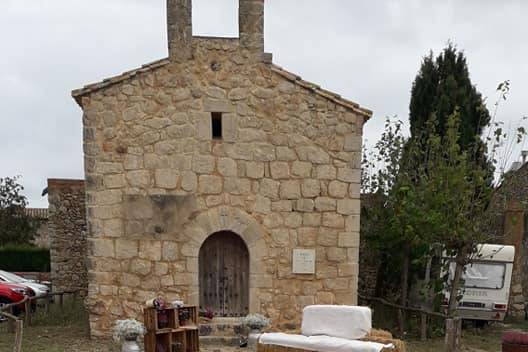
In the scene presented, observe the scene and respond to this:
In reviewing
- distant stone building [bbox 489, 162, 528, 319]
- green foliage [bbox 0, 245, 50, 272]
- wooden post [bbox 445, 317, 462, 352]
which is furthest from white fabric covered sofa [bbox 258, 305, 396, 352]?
green foliage [bbox 0, 245, 50, 272]

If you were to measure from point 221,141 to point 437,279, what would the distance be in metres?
6.19

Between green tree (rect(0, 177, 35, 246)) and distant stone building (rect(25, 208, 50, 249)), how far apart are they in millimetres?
501

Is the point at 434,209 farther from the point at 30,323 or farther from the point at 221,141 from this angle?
the point at 30,323

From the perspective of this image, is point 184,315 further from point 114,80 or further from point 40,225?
point 40,225

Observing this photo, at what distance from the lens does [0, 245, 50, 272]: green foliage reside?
2061cm

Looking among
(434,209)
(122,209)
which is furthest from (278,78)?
(434,209)

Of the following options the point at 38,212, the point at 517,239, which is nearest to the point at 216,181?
the point at 517,239

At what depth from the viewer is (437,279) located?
11930 millimetres

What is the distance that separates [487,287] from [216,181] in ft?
23.8

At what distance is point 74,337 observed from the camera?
9.47 m

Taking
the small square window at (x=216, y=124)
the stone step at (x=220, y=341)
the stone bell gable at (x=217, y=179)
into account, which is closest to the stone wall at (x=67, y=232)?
the stone bell gable at (x=217, y=179)

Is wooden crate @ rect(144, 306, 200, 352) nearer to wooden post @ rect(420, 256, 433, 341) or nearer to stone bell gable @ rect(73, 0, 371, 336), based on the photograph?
stone bell gable @ rect(73, 0, 371, 336)

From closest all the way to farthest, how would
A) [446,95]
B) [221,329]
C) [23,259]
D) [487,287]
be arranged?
1. [221,329]
2. [487,287]
3. [446,95]
4. [23,259]

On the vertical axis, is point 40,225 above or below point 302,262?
below
